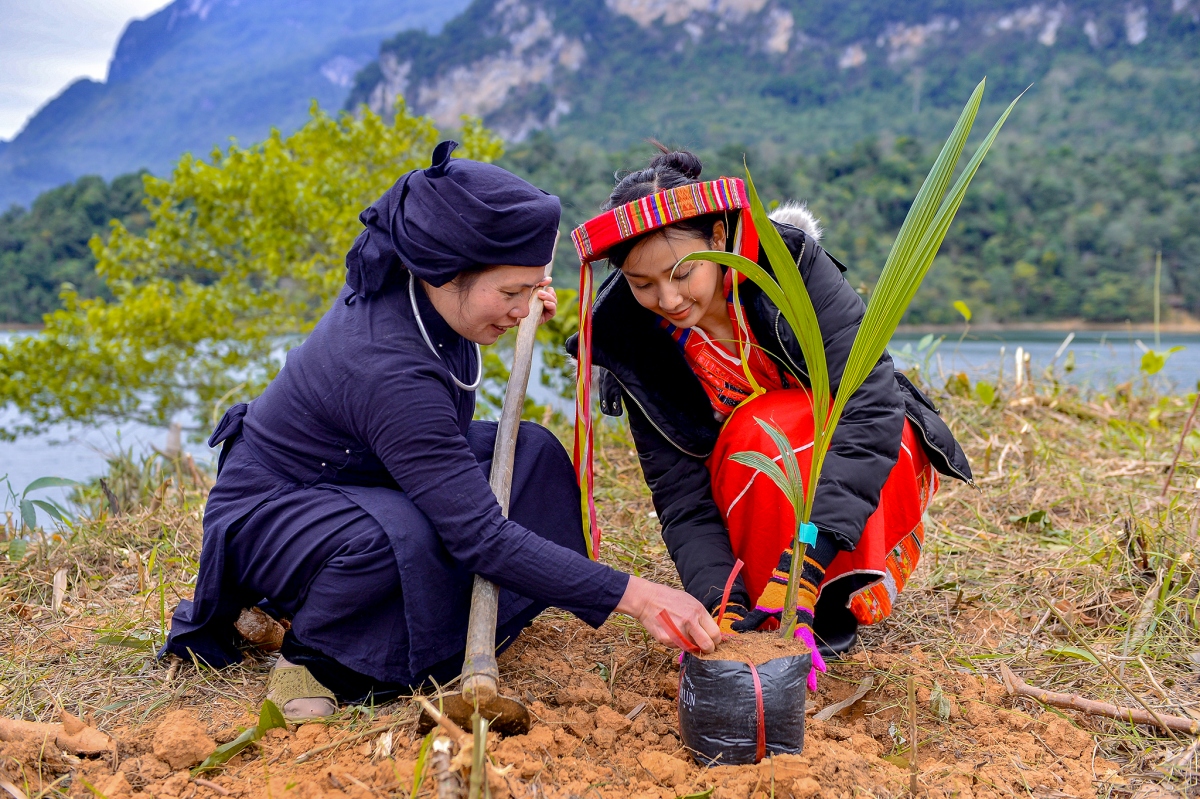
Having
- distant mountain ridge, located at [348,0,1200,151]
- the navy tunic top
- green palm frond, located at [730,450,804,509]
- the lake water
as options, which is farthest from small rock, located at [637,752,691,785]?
distant mountain ridge, located at [348,0,1200,151]

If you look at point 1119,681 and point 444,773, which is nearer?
point 444,773

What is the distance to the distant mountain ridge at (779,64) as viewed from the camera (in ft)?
122

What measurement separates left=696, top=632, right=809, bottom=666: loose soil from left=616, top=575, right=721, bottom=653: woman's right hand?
21mm

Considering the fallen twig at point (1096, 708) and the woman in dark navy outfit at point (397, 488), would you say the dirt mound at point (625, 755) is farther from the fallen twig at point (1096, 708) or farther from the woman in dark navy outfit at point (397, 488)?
the woman in dark navy outfit at point (397, 488)

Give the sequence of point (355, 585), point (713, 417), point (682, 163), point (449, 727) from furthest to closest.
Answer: point (713, 417)
point (682, 163)
point (355, 585)
point (449, 727)

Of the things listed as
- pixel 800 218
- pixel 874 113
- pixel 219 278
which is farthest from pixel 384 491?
pixel 874 113

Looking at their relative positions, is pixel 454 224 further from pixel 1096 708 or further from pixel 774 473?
pixel 1096 708

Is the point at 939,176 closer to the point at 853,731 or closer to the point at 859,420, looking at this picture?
the point at 859,420

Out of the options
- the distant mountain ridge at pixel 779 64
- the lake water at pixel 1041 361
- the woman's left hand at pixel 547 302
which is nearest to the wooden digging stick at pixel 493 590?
the woman's left hand at pixel 547 302

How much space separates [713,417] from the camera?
6.67ft

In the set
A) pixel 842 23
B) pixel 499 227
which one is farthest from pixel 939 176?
pixel 842 23

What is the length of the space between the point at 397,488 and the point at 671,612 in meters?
0.66

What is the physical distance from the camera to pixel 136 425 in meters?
9.25

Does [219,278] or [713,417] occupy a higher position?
[219,278]
